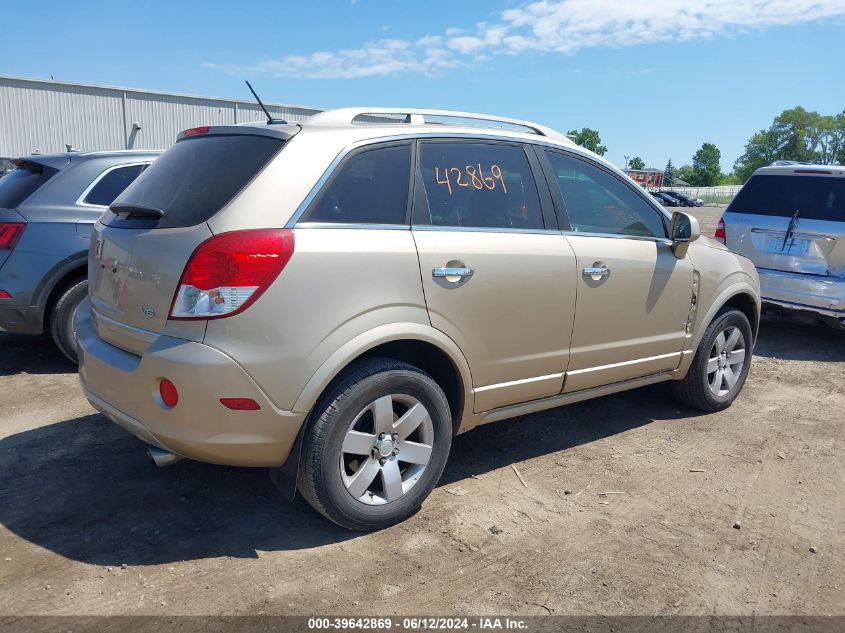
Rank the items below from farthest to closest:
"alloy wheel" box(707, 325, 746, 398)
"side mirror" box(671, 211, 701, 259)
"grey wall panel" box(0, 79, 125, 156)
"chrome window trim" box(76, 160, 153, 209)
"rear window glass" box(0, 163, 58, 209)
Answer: "grey wall panel" box(0, 79, 125, 156) → "chrome window trim" box(76, 160, 153, 209) → "rear window glass" box(0, 163, 58, 209) → "alloy wheel" box(707, 325, 746, 398) → "side mirror" box(671, 211, 701, 259)

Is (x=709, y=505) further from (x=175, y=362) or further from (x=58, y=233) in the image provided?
(x=58, y=233)

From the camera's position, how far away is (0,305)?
536cm

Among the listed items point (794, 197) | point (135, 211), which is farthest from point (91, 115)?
point (135, 211)

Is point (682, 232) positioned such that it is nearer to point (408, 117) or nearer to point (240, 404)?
point (408, 117)

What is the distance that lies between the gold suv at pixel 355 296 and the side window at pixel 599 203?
20 mm

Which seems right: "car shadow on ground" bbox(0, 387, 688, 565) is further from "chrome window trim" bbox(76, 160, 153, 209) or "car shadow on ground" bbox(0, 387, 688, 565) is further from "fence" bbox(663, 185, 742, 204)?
"fence" bbox(663, 185, 742, 204)

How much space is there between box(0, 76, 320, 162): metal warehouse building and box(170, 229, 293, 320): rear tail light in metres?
27.6

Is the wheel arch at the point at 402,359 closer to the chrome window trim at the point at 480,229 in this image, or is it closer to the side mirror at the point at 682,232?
the chrome window trim at the point at 480,229

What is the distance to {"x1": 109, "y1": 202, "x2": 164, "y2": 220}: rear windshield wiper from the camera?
10.4ft

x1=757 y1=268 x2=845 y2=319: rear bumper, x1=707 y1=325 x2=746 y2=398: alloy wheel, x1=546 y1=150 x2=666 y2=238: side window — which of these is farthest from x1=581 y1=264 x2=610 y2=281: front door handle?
x1=757 y1=268 x2=845 y2=319: rear bumper

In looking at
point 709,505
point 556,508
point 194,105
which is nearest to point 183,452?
point 556,508

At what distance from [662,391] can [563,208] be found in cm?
226

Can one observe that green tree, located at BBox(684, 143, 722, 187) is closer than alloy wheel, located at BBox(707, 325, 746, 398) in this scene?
No

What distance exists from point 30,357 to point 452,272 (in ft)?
14.7
